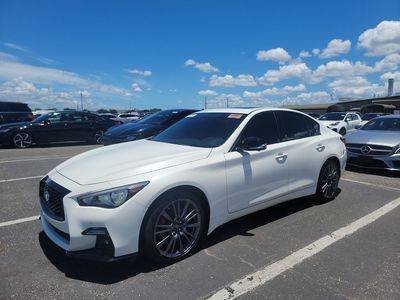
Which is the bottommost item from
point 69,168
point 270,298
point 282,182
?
point 270,298

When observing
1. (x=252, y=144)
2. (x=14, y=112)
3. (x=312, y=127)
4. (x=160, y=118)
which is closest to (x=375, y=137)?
(x=312, y=127)

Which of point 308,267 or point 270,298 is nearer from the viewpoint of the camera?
point 270,298

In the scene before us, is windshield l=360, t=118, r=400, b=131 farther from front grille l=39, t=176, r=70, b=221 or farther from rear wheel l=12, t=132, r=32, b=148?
rear wheel l=12, t=132, r=32, b=148

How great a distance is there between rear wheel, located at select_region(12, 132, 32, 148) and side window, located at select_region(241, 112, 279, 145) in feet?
39.0

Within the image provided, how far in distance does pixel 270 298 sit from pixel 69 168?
244cm

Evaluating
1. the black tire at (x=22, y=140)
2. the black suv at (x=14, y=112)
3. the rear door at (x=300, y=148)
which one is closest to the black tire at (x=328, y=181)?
the rear door at (x=300, y=148)

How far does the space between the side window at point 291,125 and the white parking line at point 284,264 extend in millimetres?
1427

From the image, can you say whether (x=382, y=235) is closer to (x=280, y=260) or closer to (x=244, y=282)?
(x=280, y=260)

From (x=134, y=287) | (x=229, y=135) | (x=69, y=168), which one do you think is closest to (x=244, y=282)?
(x=134, y=287)

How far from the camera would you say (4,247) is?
4.14 m

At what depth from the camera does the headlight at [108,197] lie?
3.38m

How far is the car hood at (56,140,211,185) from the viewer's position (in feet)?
11.9

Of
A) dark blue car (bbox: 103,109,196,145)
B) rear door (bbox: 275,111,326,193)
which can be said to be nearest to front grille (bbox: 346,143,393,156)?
rear door (bbox: 275,111,326,193)

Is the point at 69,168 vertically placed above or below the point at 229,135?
below
